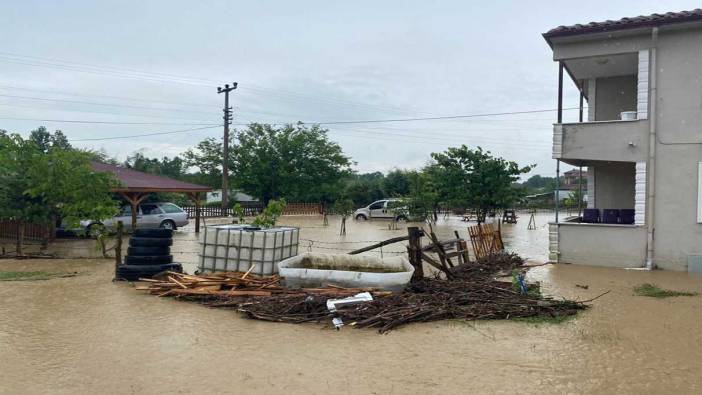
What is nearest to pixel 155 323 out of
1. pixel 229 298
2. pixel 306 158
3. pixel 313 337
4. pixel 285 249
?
pixel 229 298

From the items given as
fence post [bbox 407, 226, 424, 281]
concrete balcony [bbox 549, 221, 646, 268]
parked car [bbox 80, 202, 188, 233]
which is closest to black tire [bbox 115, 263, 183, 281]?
fence post [bbox 407, 226, 424, 281]

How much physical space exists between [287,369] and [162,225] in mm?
18556

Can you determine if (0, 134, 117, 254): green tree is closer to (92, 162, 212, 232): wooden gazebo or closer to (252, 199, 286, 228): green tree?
(92, 162, 212, 232): wooden gazebo

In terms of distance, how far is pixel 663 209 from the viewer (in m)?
11.6

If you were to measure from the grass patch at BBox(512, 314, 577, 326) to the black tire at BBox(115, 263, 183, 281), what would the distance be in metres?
6.69

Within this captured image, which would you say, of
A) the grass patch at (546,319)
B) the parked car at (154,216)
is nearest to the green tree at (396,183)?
the parked car at (154,216)

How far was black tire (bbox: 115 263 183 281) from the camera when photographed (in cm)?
1019

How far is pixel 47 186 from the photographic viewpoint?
46.0ft

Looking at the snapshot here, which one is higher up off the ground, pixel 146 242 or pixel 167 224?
pixel 146 242

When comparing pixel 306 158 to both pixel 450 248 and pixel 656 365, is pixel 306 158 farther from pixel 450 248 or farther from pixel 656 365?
pixel 656 365

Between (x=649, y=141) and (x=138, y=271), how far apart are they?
36.9ft

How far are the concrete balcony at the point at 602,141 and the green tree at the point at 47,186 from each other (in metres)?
11.8

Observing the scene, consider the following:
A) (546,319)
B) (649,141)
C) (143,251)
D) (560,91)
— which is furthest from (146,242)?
(649,141)

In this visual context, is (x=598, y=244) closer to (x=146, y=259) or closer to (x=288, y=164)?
(x=146, y=259)
